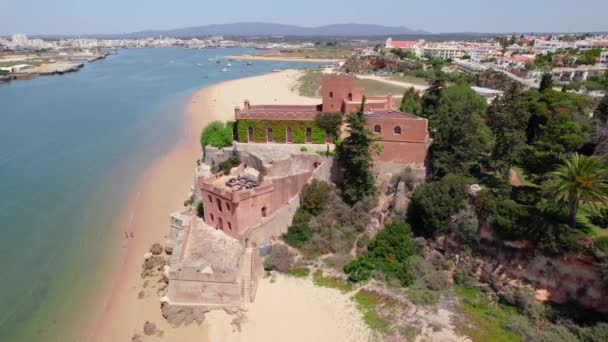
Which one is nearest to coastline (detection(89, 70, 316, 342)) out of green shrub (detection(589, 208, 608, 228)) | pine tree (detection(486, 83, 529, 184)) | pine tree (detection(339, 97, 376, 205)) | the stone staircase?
the stone staircase

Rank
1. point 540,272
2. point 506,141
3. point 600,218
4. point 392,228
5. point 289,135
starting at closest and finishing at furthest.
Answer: point 540,272 → point 600,218 → point 392,228 → point 506,141 → point 289,135

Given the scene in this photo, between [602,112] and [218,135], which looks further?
[218,135]

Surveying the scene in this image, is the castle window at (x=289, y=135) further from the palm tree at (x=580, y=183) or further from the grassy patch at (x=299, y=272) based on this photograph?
the palm tree at (x=580, y=183)

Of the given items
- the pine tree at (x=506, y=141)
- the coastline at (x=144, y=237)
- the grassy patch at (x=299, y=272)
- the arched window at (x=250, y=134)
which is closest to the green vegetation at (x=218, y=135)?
the arched window at (x=250, y=134)

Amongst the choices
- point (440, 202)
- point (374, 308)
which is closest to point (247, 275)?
point (374, 308)

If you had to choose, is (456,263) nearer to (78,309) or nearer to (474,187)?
(474,187)

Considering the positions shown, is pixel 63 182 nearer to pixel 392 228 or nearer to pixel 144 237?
pixel 144 237

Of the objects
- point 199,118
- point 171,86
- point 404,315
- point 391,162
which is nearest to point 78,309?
point 404,315

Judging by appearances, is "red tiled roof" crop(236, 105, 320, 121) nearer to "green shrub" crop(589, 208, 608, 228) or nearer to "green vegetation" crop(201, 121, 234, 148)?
"green vegetation" crop(201, 121, 234, 148)
